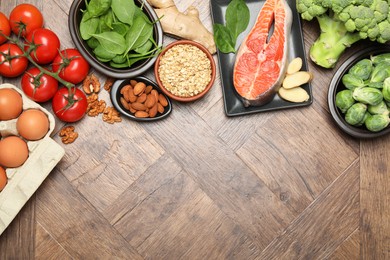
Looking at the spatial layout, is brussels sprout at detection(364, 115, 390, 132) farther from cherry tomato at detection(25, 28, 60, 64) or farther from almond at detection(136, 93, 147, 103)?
cherry tomato at detection(25, 28, 60, 64)

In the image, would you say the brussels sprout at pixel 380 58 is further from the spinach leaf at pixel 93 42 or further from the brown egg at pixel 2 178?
the brown egg at pixel 2 178

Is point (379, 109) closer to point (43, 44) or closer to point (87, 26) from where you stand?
point (87, 26)

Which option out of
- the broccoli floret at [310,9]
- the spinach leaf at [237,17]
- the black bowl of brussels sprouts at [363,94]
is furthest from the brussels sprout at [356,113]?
the spinach leaf at [237,17]

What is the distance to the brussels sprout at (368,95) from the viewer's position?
1297 mm

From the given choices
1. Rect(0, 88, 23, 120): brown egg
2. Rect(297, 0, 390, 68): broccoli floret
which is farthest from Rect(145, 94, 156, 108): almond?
Rect(297, 0, 390, 68): broccoli floret

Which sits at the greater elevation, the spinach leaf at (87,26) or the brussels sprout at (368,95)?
the spinach leaf at (87,26)

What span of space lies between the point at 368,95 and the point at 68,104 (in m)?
0.77

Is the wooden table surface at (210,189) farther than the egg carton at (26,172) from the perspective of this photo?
Yes

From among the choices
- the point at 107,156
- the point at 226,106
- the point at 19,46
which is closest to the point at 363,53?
the point at 226,106

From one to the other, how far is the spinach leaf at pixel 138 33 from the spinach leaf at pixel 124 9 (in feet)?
0.07

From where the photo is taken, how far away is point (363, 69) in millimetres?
1327

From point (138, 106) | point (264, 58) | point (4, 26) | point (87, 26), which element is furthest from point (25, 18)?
point (264, 58)

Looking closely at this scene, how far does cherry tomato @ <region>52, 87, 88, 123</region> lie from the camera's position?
4.29 ft

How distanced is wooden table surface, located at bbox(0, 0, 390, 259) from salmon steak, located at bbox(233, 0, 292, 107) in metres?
0.08
